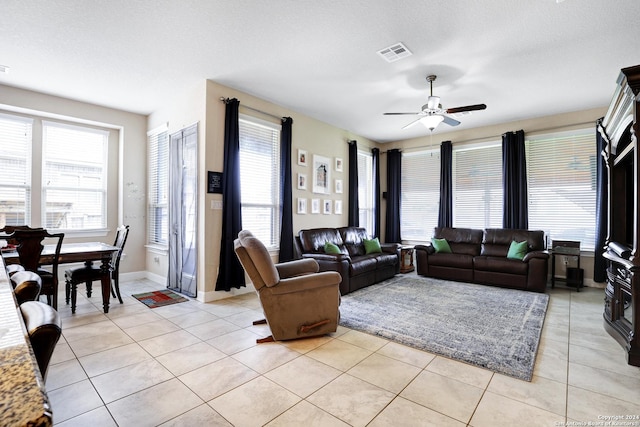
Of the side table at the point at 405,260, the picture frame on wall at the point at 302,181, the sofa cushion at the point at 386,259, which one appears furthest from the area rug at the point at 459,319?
the picture frame on wall at the point at 302,181

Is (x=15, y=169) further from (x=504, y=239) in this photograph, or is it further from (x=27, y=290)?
(x=504, y=239)

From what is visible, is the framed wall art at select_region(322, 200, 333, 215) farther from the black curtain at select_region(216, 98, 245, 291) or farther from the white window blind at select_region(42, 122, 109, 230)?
the white window blind at select_region(42, 122, 109, 230)

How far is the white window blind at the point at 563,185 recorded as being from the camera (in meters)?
5.47

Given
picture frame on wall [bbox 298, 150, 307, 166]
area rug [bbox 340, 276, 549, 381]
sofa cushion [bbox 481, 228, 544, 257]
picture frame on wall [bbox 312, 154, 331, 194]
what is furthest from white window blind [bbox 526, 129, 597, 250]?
picture frame on wall [bbox 298, 150, 307, 166]

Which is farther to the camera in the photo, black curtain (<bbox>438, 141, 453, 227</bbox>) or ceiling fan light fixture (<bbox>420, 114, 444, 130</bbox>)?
black curtain (<bbox>438, 141, 453, 227</bbox>)

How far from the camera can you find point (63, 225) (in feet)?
16.7

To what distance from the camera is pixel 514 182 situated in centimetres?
594

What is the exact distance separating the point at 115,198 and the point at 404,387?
5.59 meters

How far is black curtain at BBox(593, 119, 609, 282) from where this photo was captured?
16.7 feet

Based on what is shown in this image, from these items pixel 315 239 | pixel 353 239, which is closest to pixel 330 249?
pixel 315 239

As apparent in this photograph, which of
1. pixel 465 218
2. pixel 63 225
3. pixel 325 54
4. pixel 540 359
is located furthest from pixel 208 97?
pixel 465 218

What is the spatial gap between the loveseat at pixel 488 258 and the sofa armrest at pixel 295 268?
10.2 feet

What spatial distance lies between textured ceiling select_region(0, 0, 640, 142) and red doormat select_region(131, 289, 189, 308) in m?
2.99

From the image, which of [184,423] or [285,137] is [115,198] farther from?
[184,423]
